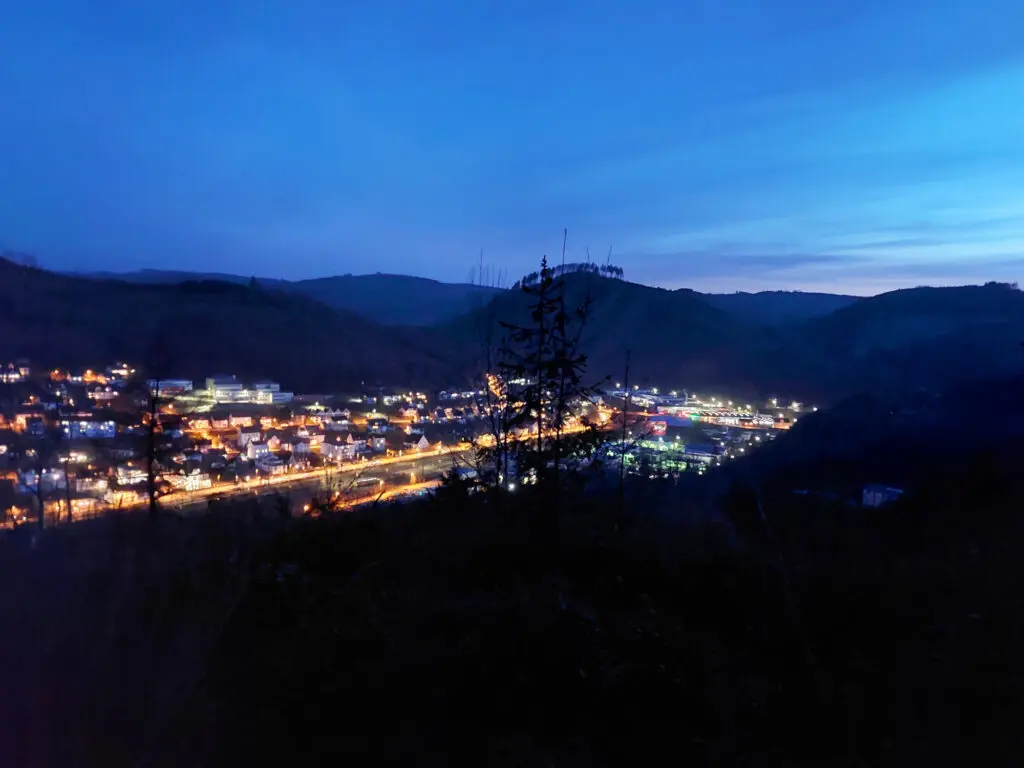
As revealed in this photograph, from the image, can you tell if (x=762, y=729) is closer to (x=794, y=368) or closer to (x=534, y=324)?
(x=534, y=324)

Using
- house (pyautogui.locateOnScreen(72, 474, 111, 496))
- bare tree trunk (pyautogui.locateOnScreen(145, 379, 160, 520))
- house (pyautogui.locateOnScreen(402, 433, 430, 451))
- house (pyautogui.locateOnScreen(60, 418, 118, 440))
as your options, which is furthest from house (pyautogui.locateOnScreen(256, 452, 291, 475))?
house (pyautogui.locateOnScreen(72, 474, 111, 496))

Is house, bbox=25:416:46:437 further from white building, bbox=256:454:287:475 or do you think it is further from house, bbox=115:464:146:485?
white building, bbox=256:454:287:475

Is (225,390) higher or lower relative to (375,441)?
higher

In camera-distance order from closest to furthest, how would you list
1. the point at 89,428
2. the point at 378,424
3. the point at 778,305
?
the point at 89,428, the point at 378,424, the point at 778,305

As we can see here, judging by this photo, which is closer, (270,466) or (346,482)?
(346,482)

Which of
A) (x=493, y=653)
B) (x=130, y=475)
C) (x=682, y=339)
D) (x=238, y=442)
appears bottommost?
(x=238, y=442)

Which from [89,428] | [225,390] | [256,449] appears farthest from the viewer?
[225,390]

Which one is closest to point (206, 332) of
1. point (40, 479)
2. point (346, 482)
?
point (346, 482)

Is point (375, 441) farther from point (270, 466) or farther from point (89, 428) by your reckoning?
point (89, 428)
